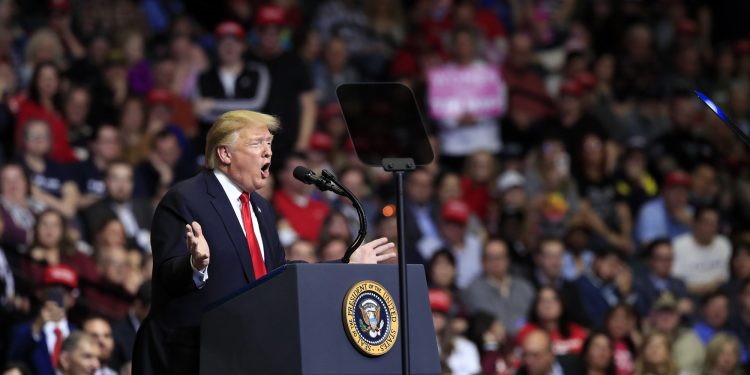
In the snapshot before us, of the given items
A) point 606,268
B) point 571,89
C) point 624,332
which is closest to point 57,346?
point 624,332

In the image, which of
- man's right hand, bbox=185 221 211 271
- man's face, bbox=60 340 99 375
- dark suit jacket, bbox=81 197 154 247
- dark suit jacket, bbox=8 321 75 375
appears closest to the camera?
man's right hand, bbox=185 221 211 271

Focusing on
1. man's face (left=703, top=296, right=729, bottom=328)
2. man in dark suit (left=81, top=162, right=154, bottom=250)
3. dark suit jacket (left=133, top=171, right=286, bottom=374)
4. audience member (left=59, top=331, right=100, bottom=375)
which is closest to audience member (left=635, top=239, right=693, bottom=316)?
man's face (left=703, top=296, right=729, bottom=328)

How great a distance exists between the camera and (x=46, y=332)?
7.57 meters

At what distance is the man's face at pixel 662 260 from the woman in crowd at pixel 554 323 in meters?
1.19

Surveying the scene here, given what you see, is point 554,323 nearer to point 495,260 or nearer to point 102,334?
point 495,260

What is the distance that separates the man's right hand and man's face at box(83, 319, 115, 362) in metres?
3.46

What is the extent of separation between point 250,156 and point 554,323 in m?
5.23

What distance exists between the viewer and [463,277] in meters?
10.1

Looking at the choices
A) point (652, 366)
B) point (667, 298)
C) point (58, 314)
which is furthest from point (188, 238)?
point (667, 298)

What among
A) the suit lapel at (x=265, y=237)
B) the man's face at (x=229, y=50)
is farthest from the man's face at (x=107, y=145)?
the suit lapel at (x=265, y=237)

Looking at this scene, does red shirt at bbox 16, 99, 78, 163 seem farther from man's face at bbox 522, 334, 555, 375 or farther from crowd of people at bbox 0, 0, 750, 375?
man's face at bbox 522, 334, 555, 375

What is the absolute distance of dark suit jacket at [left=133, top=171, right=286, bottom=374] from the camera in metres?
4.43

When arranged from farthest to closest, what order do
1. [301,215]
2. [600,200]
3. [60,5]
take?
[600,200] < [60,5] < [301,215]

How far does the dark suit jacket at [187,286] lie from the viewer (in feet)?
14.5
